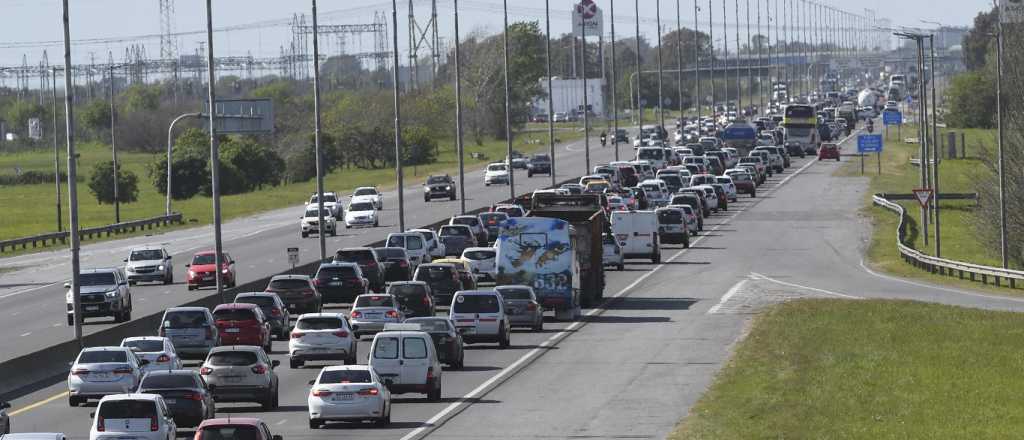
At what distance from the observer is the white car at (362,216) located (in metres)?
102

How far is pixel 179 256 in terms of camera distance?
294ft

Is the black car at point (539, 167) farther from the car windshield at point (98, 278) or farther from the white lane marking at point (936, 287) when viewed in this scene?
the car windshield at point (98, 278)

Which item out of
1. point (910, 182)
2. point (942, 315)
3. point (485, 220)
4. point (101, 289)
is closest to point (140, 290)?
point (101, 289)

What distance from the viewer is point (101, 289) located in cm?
5556

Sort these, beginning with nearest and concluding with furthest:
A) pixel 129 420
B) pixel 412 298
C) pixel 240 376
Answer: pixel 129 420 → pixel 240 376 → pixel 412 298

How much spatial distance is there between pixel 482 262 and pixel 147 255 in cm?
1283

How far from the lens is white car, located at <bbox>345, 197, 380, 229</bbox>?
335 feet

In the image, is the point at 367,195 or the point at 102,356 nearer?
the point at 102,356

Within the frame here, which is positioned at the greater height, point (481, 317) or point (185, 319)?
point (185, 319)

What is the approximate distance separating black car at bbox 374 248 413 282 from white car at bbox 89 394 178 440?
3952cm

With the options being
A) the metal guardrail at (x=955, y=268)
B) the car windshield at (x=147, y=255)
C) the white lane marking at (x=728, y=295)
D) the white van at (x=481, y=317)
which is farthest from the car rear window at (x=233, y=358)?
the metal guardrail at (x=955, y=268)

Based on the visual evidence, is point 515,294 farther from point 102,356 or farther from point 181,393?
point 181,393

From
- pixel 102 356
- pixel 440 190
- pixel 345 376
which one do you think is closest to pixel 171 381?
pixel 345 376

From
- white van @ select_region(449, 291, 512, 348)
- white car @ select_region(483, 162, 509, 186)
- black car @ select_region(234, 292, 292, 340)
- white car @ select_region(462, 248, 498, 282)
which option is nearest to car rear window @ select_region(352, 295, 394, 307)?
black car @ select_region(234, 292, 292, 340)
